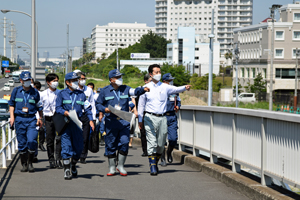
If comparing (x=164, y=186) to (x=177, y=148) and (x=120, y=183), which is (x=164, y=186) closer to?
(x=120, y=183)

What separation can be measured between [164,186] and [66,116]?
214 centimetres

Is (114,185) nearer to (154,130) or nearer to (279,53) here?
(154,130)

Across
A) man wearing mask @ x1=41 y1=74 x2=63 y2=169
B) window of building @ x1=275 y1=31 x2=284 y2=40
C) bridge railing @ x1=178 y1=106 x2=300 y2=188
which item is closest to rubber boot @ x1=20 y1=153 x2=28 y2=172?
man wearing mask @ x1=41 y1=74 x2=63 y2=169

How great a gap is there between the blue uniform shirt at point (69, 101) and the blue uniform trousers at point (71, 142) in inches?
13.3

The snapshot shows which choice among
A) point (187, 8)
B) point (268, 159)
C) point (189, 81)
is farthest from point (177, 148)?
point (187, 8)

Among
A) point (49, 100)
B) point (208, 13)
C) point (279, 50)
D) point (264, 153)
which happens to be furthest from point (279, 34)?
point (208, 13)

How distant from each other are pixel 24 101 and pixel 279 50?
8030 cm

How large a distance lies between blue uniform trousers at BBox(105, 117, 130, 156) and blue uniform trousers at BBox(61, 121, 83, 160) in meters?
0.52

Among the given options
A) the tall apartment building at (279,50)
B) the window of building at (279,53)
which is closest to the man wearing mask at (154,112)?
the tall apartment building at (279,50)

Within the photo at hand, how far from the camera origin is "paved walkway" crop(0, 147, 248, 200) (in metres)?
7.37

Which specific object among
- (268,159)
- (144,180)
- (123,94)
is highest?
(123,94)

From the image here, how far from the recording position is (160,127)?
926 centimetres

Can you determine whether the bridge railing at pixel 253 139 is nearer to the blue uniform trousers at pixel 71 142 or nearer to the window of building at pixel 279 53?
the blue uniform trousers at pixel 71 142

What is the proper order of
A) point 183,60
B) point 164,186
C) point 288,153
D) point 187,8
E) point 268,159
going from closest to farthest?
point 288,153 → point 268,159 → point 164,186 → point 183,60 → point 187,8
